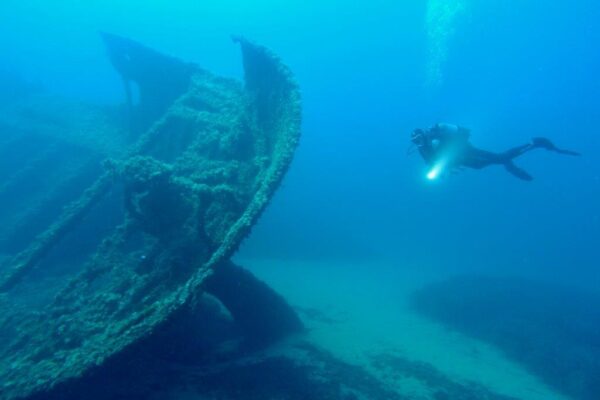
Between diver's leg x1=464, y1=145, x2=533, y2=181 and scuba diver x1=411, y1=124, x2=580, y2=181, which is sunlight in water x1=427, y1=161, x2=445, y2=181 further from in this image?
diver's leg x1=464, y1=145, x2=533, y2=181

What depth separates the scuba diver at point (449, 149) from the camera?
8695mm

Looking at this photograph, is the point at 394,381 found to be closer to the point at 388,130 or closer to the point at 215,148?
the point at 215,148

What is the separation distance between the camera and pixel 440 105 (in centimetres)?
14538

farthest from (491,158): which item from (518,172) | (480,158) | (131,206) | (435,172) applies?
(131,206)

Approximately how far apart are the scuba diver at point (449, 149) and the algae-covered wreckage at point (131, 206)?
310 cm

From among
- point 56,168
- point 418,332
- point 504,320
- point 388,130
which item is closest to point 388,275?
point 504,320

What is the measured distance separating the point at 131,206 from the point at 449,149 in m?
6.30

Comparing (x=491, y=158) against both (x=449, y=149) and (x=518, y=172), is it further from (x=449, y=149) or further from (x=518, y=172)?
(x=449, y=149)

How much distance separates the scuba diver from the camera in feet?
28.5

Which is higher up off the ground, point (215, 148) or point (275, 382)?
point (215, 148)

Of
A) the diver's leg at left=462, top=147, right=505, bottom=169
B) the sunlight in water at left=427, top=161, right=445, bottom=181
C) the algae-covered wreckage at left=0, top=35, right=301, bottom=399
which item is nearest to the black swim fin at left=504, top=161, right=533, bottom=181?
the diver's leg at left=462, top=147, right=505, bottom=169

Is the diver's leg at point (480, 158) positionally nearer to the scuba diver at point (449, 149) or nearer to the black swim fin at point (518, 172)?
the scuba diver at point (449, 149)

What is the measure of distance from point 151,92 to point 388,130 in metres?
124

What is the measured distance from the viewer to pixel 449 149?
30.1 ft
